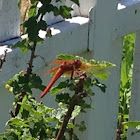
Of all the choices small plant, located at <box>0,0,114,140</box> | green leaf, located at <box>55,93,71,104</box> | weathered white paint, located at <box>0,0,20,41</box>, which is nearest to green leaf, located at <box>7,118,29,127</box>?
small plant, located at <box>0,0,114,140</box>

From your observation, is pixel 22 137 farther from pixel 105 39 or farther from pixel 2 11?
pixel 105 39

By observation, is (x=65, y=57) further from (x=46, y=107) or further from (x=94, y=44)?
(x=94, y=44)

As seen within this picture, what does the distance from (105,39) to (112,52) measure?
0.12m

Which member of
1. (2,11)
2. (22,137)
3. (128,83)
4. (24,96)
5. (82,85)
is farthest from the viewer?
(128,83)

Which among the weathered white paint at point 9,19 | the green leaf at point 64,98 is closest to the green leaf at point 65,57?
the green leaf at point 64,98

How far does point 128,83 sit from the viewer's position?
13.4 ft

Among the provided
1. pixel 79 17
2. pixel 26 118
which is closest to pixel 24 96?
pixel 26 118

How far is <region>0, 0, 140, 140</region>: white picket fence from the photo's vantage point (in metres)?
2.27

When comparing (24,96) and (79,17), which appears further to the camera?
(79,17)

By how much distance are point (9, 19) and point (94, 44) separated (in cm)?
52

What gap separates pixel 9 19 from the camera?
90.7 inches

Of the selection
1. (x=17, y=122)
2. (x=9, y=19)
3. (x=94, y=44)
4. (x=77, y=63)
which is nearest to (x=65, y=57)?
(x=77, y=63)

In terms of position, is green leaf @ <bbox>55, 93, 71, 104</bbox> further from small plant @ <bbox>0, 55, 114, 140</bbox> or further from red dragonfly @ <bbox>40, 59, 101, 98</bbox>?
red dragonfly @ <bbox>40, 59, 101, 98</bbox>

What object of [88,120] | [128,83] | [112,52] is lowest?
[128,83]
